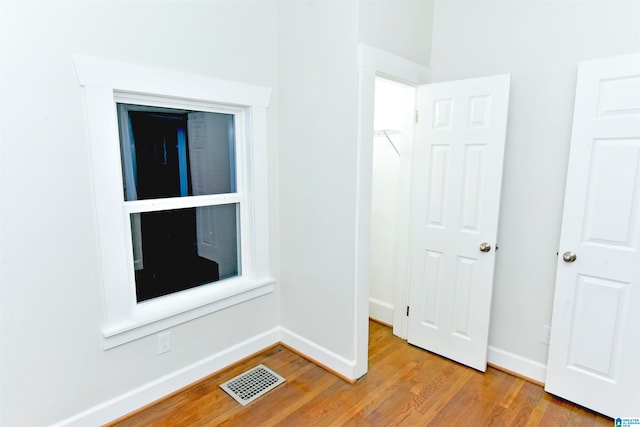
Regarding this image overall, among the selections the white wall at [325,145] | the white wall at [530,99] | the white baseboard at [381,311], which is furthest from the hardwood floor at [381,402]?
the white baseboard at [381,311]

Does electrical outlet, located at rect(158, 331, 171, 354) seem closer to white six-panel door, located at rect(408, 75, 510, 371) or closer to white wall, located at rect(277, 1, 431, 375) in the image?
white wall, located at rect(277, 1, 431, 375)

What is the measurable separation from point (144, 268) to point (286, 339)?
124 centimetres

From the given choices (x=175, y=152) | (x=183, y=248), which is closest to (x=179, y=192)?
(x=175, y=152)

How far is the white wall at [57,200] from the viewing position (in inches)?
63.7

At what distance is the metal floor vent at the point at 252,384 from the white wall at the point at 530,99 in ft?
5.29

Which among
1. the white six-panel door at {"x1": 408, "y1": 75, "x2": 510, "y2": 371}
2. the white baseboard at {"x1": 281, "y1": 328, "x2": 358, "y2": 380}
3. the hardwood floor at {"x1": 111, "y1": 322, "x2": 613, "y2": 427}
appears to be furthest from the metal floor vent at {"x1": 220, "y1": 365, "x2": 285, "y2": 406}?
the white six-panel door at {"x1": 408, "y1": 75, "x2": 510, "y2": 371}

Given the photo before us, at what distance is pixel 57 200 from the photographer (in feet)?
5.74

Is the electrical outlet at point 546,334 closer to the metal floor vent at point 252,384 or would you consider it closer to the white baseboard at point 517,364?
the white baseboard at point 517,364

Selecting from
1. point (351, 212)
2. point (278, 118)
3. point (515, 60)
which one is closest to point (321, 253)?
point (351, 212)

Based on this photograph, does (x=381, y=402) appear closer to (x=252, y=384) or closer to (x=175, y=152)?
(x=252, y=384)

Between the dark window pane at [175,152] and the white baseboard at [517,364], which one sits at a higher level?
the dark window pane at [175,152]

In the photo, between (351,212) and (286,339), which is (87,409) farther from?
Answer: (351,212)

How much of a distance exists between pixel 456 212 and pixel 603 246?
833 mm

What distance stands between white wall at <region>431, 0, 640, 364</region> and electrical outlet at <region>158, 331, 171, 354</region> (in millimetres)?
2218
